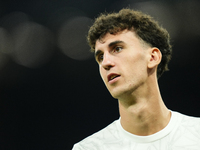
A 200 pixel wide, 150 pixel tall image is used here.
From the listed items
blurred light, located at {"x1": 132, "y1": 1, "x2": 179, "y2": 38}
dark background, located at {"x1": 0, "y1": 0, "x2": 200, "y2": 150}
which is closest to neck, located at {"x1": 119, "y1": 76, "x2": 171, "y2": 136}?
dark background, located at {"x1": 0, "y1": 0, "x2": 200, "y2": 150}

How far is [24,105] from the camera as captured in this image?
2.39 m

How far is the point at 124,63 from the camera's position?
128 centimetres

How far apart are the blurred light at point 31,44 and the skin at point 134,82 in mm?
1285

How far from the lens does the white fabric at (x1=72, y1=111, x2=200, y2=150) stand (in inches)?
49.1

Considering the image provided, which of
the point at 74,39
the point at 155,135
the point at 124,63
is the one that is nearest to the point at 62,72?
the point at 74,39

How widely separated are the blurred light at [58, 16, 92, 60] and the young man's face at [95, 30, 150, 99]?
106 centimetres

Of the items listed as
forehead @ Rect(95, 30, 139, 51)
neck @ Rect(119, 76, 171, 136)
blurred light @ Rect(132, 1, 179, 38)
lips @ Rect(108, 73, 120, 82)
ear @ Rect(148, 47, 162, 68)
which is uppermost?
blurred light @ Rect(132, 1, 179, 38)

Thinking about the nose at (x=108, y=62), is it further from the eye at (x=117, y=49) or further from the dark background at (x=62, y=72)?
the dark background at (x=62, y=72)

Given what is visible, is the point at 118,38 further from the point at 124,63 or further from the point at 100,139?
the point at 100,139

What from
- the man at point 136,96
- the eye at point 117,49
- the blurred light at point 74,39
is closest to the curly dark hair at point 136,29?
the man at point 136,96

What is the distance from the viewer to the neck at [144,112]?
129 cm

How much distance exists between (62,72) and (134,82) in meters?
1.36

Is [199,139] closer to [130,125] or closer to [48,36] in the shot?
[130,125]

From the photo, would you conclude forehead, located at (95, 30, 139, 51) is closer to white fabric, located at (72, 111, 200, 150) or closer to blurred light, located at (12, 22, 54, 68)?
white fabric, located at (72, 111, 200, 150)
